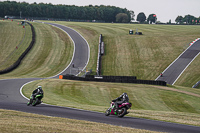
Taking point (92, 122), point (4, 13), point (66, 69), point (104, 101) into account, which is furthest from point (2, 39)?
point (4, 13)

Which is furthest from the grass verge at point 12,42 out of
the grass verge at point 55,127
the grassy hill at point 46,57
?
the grass verge at point 55,127

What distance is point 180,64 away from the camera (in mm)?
65000

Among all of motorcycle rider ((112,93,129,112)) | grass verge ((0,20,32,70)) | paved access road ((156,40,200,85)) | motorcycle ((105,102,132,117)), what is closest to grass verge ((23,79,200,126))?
motorcycle ((105,102,132,117))

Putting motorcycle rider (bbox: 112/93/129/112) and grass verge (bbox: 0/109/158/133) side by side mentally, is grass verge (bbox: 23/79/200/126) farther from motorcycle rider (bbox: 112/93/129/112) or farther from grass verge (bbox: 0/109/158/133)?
grass verge (bbox: 0/109/158/133)

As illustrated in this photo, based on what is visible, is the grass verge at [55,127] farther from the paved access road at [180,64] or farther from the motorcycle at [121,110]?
the paved access road at [180,64]

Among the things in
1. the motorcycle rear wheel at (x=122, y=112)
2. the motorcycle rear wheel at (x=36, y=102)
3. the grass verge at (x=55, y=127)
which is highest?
the grass verge at (x=55, y=127)

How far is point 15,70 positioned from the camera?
6131cm

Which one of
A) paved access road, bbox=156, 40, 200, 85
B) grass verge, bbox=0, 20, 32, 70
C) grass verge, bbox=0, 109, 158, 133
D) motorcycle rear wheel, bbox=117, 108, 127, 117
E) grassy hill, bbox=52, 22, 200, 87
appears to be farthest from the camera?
grass verge, bbox=0, 20, 32, 70

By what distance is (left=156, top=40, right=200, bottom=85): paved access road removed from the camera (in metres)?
58.2

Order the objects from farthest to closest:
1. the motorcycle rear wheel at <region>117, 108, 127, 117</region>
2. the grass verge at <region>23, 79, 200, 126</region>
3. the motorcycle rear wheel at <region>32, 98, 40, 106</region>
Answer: the grass verge at <region>23, 79, 200, 126</region>
the motorcycle rear wheel at <region>32, 98, 40, 106</region>
the motorcycle rear wheel at <region>117, 108, 127, 117</region>

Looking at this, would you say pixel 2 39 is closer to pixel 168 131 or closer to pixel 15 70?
pixel 15 70

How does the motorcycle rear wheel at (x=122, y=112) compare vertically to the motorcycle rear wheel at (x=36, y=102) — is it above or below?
above

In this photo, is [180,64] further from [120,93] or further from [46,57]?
[46,57]

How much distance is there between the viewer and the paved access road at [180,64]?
58213mm
